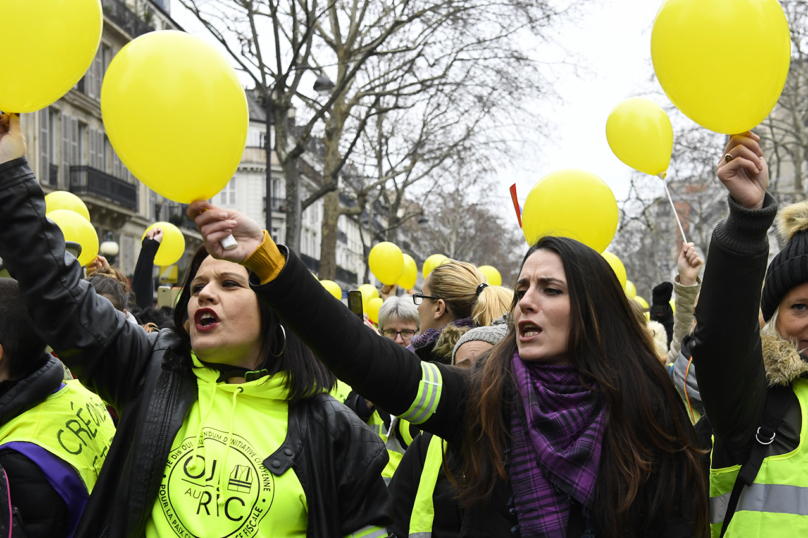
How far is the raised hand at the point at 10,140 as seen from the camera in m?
2.12

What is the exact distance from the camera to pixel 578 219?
4621 mm

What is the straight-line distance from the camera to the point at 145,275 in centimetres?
472

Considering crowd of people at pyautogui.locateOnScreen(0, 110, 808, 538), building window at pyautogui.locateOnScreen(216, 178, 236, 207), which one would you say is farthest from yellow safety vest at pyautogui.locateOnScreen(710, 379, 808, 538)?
building window at pyautogui.locateOnScreen(216, 178, 236, 207)

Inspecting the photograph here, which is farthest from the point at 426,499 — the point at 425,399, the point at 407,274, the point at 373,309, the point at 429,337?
the point at 407,274

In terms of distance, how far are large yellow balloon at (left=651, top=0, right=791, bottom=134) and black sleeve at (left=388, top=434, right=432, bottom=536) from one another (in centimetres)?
139

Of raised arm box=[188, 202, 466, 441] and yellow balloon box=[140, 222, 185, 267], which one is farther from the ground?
raised arm box=[188, 202, 466, 441]

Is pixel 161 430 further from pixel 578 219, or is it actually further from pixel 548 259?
pixel 578 219

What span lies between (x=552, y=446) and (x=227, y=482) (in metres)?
0.92

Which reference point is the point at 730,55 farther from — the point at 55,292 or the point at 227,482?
the point at 55,292

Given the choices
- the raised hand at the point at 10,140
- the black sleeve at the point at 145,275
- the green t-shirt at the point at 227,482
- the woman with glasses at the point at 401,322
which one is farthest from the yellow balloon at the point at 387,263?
the raised hand at the point at 10,140

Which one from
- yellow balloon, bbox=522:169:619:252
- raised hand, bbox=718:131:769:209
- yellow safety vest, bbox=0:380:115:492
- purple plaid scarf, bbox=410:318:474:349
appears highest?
raised hand, bbox=718:131:769:209

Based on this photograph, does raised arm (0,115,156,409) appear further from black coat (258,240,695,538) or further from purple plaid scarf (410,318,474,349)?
purple plaid scarf (410,318,474,349)

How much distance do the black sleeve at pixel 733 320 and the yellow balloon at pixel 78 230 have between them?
4.02 metres

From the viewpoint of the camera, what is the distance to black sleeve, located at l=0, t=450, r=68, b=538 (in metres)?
2.20
